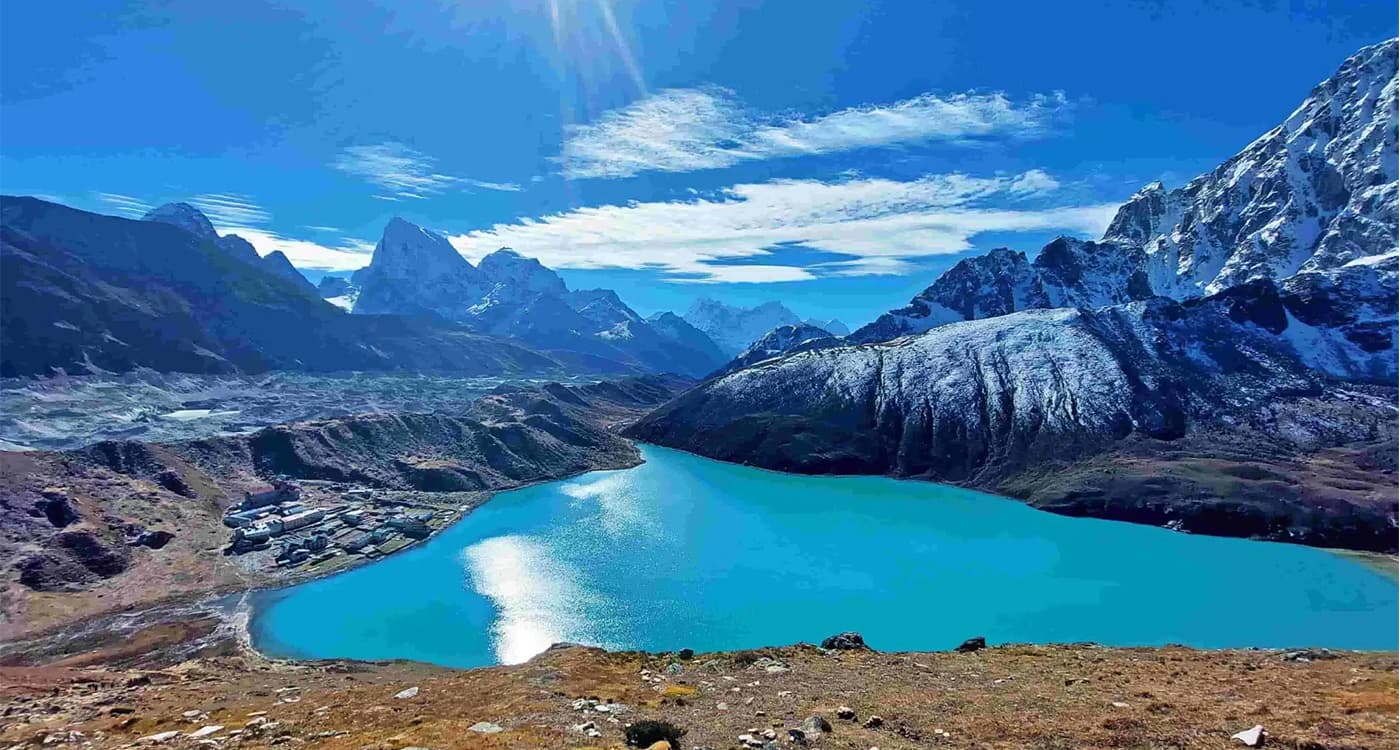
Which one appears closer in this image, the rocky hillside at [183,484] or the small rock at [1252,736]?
the small rock at [1252,736]

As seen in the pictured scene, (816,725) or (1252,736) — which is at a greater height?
(1252,736)

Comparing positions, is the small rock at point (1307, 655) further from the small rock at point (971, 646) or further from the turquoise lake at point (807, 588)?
the turquoise lake at point (807, 588)

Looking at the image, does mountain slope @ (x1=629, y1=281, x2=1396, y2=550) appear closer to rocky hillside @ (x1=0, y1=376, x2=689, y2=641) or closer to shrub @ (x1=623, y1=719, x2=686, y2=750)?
rocky hillside @ (x1=0, y1=376, x2=689, y2=641)

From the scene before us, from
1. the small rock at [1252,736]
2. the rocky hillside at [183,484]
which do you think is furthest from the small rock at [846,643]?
the rocky hillside at [183,484]

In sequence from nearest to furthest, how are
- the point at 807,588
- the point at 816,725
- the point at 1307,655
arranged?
1. the point at 816,725
2. the point at 1307,655
3. the point at 807,588

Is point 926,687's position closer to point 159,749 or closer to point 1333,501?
point 159,749

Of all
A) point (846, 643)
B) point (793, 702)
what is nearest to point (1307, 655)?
point (846, 643)

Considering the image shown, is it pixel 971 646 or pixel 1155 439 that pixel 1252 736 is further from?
pixel 1155 439
